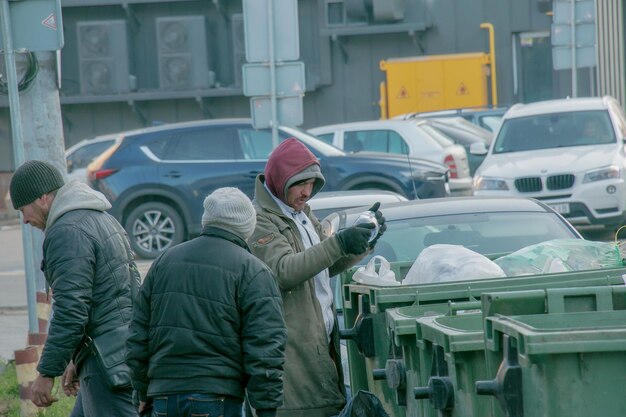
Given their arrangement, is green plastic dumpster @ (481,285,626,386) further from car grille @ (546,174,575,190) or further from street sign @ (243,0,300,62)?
car grille @ (546,174,575,190)

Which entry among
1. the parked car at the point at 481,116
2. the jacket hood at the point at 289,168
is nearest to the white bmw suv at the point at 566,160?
the parked car at the point at 481,116

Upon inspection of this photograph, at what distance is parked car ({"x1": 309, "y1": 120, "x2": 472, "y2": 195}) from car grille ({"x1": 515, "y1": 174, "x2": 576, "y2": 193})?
3.01m

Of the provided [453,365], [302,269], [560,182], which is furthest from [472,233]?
[560,182]

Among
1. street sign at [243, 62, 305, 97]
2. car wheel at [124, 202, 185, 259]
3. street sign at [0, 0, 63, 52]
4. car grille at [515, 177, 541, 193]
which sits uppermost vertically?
street sign at [0, 0, 63, 52]

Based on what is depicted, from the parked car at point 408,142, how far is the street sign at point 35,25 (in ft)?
34.9

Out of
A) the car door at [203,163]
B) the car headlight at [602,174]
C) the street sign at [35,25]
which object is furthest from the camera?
the car door at [203,163]

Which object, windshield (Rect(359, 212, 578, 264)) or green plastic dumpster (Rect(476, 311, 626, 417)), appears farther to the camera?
windshield (Rect(359, 212, 578, 264))

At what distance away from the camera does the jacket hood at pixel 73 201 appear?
5330mm

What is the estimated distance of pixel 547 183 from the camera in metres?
15.0

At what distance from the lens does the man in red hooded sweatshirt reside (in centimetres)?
503

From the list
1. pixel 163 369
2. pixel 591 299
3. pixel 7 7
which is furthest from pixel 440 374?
pixel 7 7

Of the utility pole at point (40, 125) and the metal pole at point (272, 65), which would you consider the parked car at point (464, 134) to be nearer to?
the metal pole at point (272, 65)

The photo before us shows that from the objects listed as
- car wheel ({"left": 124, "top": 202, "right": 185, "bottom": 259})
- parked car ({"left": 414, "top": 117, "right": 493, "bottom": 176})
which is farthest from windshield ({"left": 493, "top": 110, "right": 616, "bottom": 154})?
car wheel ({"left": 124, "top": 202, "right": 185, "bottom": 259})

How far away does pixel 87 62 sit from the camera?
Result: 31766 mm
